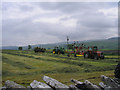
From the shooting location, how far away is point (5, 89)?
12.1 ft

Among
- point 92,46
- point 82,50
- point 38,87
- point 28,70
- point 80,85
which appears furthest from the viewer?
point 92,46

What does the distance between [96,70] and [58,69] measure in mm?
2362

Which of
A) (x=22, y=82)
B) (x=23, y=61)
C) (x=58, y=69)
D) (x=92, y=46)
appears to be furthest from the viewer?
(x=92, y=46)

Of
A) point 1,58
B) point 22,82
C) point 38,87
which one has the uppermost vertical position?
point 1,58

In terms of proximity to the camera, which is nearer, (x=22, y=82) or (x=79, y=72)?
(x=22, y=82)

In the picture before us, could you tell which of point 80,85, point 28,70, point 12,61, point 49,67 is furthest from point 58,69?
point 80,85

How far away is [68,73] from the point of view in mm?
6875

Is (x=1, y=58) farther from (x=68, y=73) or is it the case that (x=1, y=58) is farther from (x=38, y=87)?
(x=38, y=87)

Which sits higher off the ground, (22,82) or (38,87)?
(38,87)

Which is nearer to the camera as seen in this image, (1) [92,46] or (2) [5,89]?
→ (2) [5,89]

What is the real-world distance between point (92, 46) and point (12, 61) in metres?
10.2

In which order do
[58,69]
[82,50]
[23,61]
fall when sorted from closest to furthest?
[58,69] < [23,61] < [82,50]

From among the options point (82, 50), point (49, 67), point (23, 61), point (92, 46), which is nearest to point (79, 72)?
point (49, 67)

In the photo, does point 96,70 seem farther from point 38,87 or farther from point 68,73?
point 38,87
